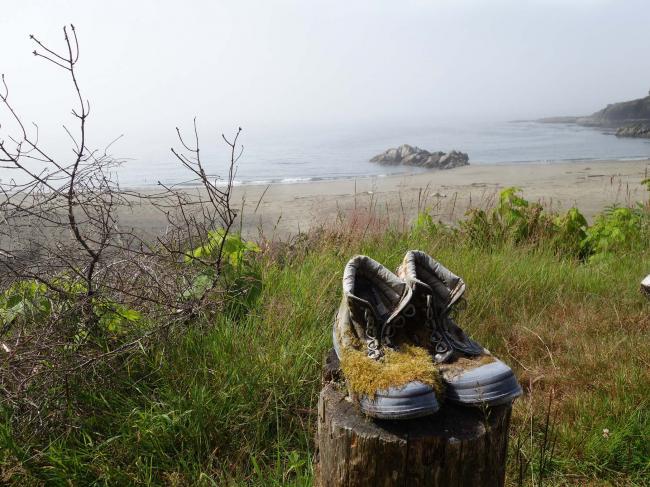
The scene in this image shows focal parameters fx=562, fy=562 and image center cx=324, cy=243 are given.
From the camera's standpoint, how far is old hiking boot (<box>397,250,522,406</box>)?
1.95 meters

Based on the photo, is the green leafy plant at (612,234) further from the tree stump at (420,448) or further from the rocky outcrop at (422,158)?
the rocky outcrop at (422,158)

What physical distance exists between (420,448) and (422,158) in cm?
2415

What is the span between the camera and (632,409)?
9.45 ft

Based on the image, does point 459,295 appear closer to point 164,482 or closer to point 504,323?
point 164,482

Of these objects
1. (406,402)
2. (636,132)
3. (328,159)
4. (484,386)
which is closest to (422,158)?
(328,159)

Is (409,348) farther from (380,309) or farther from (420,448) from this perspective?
(420,448)

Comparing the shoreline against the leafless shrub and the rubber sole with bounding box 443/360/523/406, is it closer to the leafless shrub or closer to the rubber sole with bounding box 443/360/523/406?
the leafless shrub

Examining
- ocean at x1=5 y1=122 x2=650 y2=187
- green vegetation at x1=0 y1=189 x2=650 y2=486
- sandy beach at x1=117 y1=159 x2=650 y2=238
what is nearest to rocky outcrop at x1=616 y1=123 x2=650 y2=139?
ocean at x1=5 y1=122 x2=650 y2=187

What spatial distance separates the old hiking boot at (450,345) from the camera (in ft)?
6.41

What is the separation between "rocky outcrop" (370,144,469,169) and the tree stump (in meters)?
22.1

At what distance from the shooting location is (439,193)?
1430cm

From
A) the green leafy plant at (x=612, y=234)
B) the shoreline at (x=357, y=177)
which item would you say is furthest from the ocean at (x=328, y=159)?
the green leafy plant at (x=612, y=234)

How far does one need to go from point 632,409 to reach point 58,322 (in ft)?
10.0

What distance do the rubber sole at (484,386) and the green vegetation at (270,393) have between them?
0.52 ft
